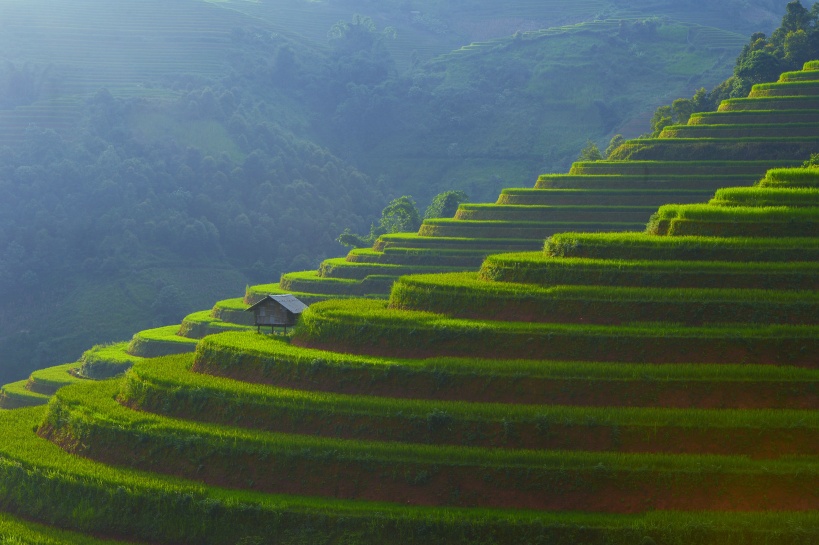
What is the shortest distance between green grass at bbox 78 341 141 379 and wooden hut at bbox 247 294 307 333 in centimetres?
2297

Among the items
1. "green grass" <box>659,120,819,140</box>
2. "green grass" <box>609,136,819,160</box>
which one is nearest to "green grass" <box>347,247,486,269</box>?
"green grass" <box>609,136,819,160</box>

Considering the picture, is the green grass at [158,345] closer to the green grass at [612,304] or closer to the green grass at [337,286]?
the green grass at [337,286]

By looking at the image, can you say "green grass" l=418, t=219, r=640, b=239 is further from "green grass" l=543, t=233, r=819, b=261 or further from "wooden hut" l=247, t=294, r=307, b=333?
"green grass" l=543, t=233, r=819, b=261

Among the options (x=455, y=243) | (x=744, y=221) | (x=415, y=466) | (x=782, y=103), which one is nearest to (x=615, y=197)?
(x=455, y=243)

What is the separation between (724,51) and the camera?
152 metres

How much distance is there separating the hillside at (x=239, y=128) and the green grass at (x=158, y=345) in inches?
1078

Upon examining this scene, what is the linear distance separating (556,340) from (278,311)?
10557mm

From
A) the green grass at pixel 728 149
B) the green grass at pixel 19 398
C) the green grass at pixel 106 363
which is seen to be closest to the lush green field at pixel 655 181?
the green grass at pixel 728 149

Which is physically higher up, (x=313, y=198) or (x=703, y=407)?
(x=313, y=198)

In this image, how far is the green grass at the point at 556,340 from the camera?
88.5 ft

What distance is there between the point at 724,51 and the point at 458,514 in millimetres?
136193

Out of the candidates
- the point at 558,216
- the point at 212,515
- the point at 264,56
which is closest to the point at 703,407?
the point at 212,515

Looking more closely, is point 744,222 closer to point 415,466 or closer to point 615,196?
point 415,466

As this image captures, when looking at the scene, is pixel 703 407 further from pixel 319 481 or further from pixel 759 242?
pixel 319 481
